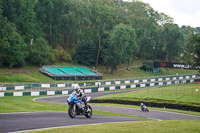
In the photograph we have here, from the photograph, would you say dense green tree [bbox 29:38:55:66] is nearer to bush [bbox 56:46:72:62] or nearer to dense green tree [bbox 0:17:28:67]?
dense green tree [bbox 0:17:28:67]

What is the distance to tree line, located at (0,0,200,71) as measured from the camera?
222 feet

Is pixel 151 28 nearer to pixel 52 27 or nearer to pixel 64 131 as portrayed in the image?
pixel 52 27

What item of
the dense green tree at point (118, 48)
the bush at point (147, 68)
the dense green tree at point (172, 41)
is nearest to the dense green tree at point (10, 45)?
the dense green tree at point (118, 48)

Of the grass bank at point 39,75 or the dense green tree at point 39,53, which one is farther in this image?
the dense green tree at point 39,53

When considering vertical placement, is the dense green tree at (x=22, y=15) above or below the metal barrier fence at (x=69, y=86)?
above

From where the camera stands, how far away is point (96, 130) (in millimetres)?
13359

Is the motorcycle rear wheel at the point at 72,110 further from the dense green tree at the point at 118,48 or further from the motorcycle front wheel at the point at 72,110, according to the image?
the dense green tree at the point at 118,48

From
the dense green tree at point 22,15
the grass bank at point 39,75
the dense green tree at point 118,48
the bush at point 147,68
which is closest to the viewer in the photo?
the grass bank at point 39,75

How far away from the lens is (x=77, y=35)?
291 feet

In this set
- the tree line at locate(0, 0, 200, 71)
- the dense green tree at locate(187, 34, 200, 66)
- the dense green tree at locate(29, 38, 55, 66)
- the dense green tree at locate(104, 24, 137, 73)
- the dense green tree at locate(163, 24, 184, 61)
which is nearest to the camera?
the dense green tree at locate(187, 34, 200, 66)

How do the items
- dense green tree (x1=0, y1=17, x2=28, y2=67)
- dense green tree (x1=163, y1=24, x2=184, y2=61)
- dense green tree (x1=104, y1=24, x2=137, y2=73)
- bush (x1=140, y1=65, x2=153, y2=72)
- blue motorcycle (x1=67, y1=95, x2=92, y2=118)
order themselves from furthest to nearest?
1. dense green tree (x1=163, y1=24, x2=184, y2=61)
2. bush (x1=140, y1=65, x2=153, y2=72)
3. dense green tree (x1=104, y1=24, x2=137, y2=73)
4. dense green tree (x1=0, y1=17, x2=28, y2=67)
5. blue motorcycle (x1=67, y1=95, x2=92, y2=118)

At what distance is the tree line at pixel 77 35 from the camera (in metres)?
67.6

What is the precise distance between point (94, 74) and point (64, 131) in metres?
61.5

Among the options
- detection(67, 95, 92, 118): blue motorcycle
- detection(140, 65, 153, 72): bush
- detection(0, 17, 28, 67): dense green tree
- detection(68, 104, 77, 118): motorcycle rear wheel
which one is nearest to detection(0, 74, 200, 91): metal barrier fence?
detection(140, 65, 153, 72): bush
